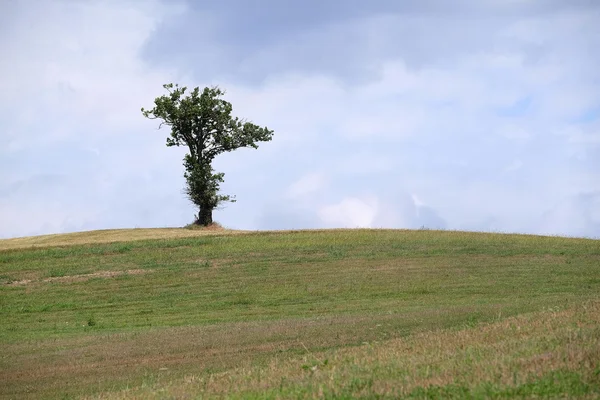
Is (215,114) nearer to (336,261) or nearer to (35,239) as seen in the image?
(35,239)

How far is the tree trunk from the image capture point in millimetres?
67312

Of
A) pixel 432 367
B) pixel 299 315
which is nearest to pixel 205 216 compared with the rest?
pixel 299 315

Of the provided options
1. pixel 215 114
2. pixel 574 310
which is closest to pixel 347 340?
pixel 574 310

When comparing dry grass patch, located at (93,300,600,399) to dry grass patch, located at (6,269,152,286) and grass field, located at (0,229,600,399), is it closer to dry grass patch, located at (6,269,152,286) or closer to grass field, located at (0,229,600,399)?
grass field, located at (0,229,600,399)

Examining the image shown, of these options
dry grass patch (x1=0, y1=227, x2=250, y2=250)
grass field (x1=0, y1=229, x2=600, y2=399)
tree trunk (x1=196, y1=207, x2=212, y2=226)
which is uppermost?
tree trunk (x1=196, y1=207, x2=212, y2=226)

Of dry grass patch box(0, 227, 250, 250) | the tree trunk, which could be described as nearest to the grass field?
dry grass patch box(0, 227, 250, 250)

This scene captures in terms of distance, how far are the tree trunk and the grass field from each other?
17.7 feet

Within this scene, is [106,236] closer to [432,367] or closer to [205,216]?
[205,216]

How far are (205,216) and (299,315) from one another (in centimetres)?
3824

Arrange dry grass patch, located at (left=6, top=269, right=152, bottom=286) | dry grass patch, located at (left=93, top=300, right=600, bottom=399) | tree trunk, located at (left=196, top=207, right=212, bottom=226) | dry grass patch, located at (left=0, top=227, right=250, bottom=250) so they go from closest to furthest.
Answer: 1. dry grass patch, located at (left=93, top=300, right=600, bottom=399)
2. dry grass patch, located at (left=6, top=269, right=152, bottom=286)
3. dry grass patch, located at (left=0, top=227, right=250, bottom=250)
4. tree trunk, located at (left=196, top=207, right=212, bottom=226)

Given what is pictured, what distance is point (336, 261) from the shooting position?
44375mm

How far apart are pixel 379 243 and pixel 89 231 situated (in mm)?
25840

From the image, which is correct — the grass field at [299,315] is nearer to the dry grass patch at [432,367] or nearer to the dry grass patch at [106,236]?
the dry grass patch at [432,367]

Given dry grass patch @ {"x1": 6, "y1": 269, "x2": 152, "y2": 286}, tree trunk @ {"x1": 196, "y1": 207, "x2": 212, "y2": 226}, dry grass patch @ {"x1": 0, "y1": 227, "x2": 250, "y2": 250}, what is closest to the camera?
dry grass patch @ {"x1": 6, "y1": 269, "x2": 152, "y2": 286}
